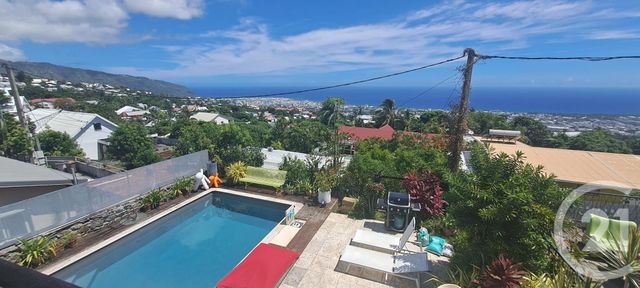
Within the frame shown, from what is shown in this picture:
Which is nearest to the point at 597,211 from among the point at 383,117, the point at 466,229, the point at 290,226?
the point at 466,229

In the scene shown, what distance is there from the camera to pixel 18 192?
9.20m

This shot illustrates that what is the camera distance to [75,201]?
9.23m

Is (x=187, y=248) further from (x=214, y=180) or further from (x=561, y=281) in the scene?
(x=561, y=281)

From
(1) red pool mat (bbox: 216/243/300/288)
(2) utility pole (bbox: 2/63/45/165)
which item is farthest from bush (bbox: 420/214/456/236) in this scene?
(2) utility pole (bbox: 2/63/45/165)

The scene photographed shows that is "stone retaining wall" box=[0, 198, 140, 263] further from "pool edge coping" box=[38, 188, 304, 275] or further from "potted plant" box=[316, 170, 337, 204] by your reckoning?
"potted plant" box=[316, 170, 337, 204]

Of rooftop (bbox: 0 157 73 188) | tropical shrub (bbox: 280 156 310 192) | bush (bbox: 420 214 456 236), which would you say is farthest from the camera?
tropical shrub (bbox: 280 156 310 192)

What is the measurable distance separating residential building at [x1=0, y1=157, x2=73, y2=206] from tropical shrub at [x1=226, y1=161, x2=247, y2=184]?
18.8ft

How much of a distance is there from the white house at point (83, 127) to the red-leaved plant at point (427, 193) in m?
36.9

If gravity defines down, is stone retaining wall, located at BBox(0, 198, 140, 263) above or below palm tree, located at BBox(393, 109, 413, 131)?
below

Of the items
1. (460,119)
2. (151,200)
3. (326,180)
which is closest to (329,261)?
(326,180)

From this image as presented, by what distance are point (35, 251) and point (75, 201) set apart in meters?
1.74

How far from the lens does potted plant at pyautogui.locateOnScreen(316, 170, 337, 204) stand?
11.6 m

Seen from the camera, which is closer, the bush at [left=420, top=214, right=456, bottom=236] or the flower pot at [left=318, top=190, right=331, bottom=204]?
the bush at [left=420, top=214, right=456, bottom=236]

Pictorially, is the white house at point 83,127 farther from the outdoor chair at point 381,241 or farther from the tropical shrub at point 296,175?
the outdoor chair at point 381,241
